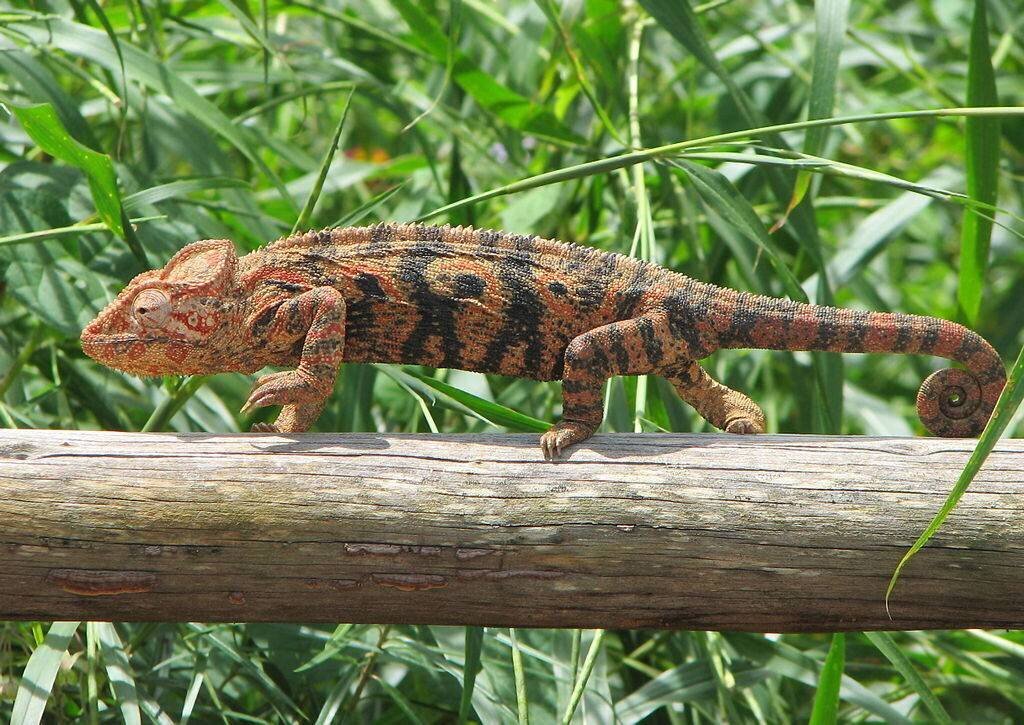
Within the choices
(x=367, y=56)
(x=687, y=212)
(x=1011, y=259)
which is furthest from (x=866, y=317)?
(x=1011, y=259)

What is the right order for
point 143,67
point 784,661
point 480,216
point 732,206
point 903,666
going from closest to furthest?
point 903,666
point 732,206
point 784,661
point 143,67
point 480,216

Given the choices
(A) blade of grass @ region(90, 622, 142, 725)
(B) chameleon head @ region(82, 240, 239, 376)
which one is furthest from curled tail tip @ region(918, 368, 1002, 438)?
(A) blade of grass @ region(90, 622, 142, 725)

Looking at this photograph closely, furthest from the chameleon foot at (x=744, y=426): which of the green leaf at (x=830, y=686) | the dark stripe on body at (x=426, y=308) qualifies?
the dark stripe on body at (x=426, y=308)

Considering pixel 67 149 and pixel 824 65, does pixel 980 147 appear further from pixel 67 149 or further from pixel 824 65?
pixel 67 149

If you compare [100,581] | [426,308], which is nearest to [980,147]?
[426,308]

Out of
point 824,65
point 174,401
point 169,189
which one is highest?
point 824,65

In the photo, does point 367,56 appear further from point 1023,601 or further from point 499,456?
point 1023,601

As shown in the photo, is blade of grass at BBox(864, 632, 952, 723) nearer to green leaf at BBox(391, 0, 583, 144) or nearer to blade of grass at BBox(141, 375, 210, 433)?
blade of grass at BBox(141, 375, 210, 433)
